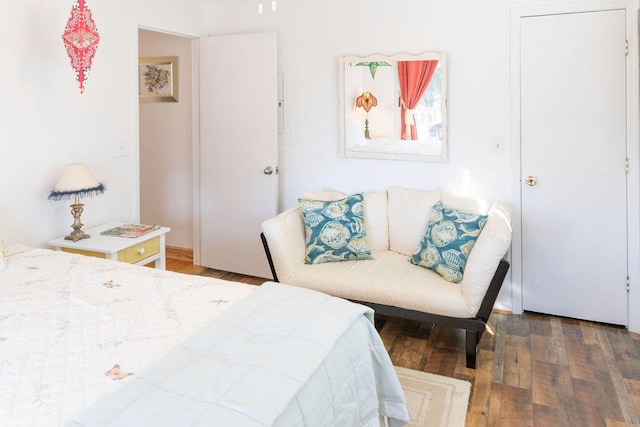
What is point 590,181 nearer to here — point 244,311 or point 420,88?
point 420,88

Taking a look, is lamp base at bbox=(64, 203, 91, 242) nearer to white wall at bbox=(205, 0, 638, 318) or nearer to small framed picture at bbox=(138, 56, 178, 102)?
white wall at bbox=(205, 0, 638, 318)

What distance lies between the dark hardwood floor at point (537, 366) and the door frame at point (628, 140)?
246 millimetres

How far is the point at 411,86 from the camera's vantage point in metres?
3.54

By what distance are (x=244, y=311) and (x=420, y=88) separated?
241 centimetres

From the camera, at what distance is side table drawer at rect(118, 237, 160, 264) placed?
9.57 feet

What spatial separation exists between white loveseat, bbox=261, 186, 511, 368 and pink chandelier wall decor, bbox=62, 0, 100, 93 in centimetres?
142

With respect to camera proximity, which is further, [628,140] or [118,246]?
[628,140]

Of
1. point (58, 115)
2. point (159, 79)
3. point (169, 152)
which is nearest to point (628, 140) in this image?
point (58, 115)

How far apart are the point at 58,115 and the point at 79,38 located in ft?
1.66

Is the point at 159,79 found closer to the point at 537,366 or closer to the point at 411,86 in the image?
the point at 411,86

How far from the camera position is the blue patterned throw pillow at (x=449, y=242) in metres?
2.84

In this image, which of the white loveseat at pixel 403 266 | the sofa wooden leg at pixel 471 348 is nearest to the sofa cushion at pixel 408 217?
the white loveseat at pixel 403 266

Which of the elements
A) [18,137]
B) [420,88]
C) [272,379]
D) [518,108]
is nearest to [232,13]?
[420,88]

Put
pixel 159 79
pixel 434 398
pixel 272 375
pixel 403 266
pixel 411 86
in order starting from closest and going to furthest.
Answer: pixel 272 375
pixel 434 398
pixel 403 266
pixel 411 86
pixel 159 79
